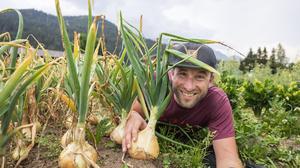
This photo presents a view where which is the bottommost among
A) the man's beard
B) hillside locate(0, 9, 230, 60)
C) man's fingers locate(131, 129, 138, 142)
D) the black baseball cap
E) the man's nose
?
man's fingers locate(131, 129, 138, 142)

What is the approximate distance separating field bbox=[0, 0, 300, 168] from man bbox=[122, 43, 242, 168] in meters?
0.10

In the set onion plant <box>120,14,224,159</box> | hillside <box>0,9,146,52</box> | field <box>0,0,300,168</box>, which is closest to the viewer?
field <box>0,0,300,168</box>

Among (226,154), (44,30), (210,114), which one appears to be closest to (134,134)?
(226,154)

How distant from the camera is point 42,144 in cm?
208

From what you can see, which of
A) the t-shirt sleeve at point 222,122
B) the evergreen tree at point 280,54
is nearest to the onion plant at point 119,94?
the t-shirt sleeve at point 222,122

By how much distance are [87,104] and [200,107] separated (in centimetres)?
110

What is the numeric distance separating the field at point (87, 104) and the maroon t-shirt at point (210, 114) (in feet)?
0.27

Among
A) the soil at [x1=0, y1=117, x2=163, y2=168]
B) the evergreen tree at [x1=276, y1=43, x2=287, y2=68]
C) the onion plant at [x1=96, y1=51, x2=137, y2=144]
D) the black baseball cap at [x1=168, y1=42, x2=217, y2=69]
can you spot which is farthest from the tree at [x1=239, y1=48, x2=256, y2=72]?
the soil at [x1=0, y1=117, x2=163, y2=168]

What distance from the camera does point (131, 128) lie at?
6.76 feet

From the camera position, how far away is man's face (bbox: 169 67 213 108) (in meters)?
2.29

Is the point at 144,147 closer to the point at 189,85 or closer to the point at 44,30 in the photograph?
the point at 189,85

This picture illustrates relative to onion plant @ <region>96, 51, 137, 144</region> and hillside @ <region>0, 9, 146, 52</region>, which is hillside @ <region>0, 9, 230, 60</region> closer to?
hillside @ <region>0, 9, 146, 52</region>

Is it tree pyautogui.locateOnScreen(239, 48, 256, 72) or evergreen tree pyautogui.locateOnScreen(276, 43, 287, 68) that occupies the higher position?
evergreen tree pyautogui.locateOnScreen(276, 43, 287, 68)

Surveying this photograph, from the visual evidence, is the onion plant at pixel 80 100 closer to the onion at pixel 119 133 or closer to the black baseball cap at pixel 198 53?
the onion at pixel 119 133
